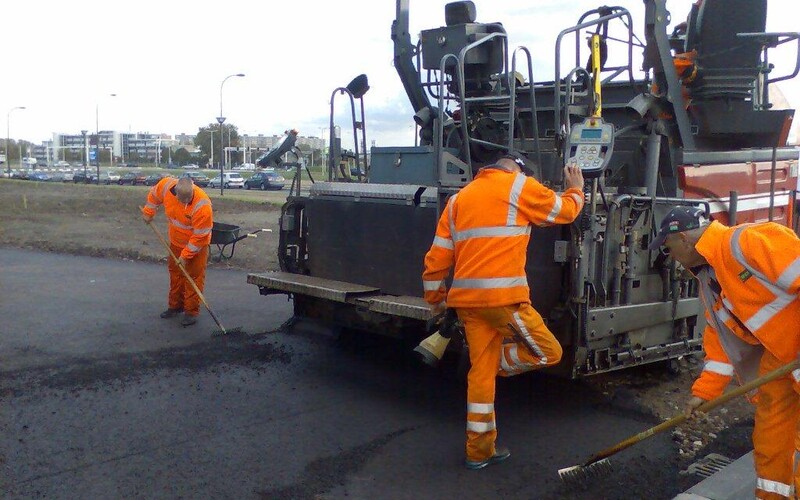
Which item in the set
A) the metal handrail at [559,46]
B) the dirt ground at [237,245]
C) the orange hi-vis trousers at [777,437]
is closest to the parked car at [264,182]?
the dirt ground at [237,245]

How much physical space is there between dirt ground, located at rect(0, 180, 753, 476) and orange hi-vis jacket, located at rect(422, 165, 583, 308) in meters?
1.51

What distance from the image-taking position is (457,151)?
6105mm

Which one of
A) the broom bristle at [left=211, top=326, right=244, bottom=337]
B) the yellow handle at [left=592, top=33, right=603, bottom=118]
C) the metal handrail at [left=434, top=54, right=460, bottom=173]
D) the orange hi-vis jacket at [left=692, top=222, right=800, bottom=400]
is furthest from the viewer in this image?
the broom bristle at [left=211, top=326, right=244, bottom=337]

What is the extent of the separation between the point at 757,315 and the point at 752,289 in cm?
12

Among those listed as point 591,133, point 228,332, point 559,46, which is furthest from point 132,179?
point 591,133

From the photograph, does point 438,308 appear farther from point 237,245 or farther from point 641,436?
point 237,245

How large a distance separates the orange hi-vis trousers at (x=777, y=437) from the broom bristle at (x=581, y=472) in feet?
3.10

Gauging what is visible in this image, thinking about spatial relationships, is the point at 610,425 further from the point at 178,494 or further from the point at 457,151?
the point at 178,494

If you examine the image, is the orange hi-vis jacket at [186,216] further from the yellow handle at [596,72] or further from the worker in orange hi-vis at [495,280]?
the yellow handle at [596,72]

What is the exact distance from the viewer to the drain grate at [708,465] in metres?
4.30

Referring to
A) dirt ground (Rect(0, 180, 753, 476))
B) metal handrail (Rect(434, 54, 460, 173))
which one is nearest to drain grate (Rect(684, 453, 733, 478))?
dirt ground (Rect(0, 180, 753, 476))

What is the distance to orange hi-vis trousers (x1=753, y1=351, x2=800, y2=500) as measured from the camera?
3.38 meters

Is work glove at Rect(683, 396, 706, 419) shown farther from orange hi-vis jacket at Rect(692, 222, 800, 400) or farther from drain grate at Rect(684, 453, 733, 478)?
drain grate at Rect(684, 453, 733, 478)

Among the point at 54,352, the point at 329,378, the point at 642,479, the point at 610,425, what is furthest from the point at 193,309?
the point at 642,479
